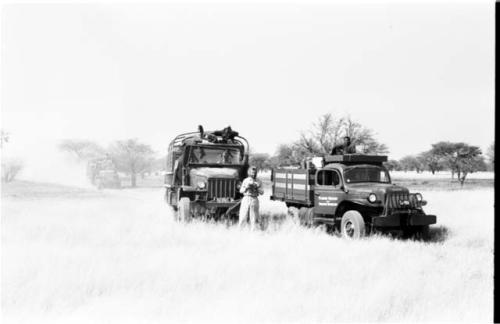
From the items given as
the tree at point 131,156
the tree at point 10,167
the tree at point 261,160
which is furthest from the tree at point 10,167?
the tree at point 261,160

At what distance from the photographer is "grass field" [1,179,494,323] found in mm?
5141

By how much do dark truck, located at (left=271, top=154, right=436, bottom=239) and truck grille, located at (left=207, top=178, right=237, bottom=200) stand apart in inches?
50.1

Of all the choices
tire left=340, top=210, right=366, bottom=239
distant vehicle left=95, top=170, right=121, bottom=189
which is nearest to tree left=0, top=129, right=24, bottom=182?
distant vehicle left=95, top=170, right=121, bottom=189

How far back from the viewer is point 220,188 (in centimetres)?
1150

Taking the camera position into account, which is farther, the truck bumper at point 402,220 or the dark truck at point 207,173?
the dark truck at point 207,173

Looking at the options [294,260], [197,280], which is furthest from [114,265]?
[294,260]

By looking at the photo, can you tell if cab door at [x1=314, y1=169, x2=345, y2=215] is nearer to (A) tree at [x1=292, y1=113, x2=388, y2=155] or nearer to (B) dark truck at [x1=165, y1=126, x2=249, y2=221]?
(B) dark truck at [x1=165, y1=126, x2=249, y2=221]

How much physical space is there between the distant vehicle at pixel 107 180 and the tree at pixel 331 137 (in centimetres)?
1253

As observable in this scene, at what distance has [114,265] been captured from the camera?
22.1ft

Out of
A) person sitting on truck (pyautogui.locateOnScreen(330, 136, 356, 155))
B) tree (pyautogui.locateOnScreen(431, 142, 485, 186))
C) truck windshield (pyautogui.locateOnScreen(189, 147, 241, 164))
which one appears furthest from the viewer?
tree (pyautogui.locateOnScreen(431, 142, 485, 186))

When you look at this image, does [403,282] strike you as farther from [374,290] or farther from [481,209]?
[481,209]

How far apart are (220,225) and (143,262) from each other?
384cm

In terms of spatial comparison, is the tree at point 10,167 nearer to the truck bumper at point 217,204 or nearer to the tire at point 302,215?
the truck bumper at point 217,204

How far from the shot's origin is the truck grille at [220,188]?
11.4m
